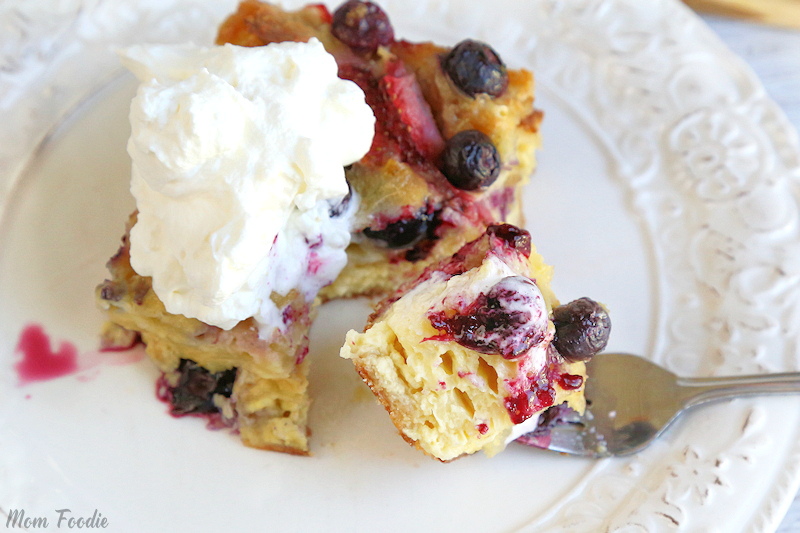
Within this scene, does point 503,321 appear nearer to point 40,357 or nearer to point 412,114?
point 412,114

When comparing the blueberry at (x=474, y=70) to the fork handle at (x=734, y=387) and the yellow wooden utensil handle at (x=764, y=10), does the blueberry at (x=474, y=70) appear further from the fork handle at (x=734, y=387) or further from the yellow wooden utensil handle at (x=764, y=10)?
the yellow wooden utensil handle at (x=764, y=10)

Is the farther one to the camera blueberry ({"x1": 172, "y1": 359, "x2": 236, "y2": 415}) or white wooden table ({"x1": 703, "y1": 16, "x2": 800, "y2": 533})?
white wooden table ({"x1": 703, "y1": 16, "x2": 800, "y2": 533})

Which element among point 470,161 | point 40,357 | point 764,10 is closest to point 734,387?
point 470,161

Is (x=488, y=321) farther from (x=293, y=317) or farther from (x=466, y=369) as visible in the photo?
(x=293, y=317)

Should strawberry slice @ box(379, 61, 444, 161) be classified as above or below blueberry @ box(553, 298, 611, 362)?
above

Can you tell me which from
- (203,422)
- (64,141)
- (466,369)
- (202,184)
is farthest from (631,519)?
(64,141)

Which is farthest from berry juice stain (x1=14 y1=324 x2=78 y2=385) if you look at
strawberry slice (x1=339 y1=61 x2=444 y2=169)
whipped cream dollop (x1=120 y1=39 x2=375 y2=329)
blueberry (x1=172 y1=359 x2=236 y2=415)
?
strawberry slice (x1=339 y1=61 x2=444 y2=169)

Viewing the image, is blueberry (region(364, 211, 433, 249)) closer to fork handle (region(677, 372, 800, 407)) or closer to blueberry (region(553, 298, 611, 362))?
blueberry (region(553, 298, 611, 362))
